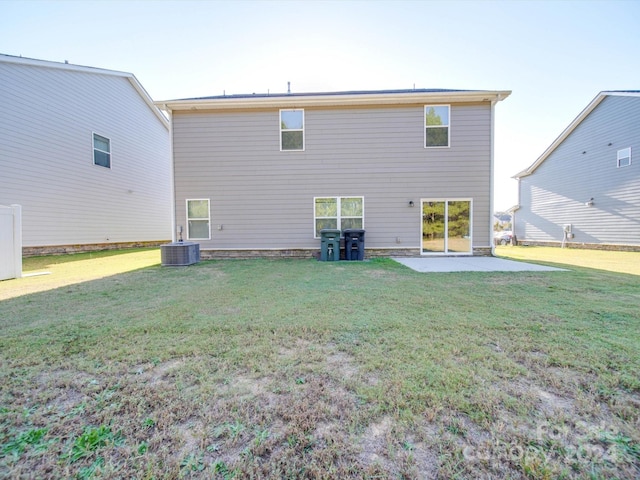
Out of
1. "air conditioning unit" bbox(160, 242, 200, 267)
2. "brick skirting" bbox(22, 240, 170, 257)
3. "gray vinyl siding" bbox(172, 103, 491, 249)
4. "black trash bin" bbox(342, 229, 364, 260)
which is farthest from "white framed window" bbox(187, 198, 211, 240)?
"brick skirting" bbox(22, 240, 170, 257)

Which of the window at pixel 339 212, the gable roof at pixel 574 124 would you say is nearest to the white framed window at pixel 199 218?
the window at pixel 339 212

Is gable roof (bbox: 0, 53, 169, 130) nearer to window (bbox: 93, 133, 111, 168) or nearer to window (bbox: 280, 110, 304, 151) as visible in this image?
window (bbox: 93, 133, 111, 168)

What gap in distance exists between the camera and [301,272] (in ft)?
20.3

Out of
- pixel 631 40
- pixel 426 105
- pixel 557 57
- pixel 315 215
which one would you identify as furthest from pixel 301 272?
pixel 631 40

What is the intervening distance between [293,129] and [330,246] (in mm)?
4079

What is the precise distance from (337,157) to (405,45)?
579cm

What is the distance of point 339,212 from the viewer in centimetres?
Answer: 884

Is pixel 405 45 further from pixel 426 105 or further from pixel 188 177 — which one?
pixel 188 177

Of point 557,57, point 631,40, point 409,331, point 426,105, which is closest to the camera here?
point 409,331

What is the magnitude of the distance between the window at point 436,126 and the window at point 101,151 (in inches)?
504

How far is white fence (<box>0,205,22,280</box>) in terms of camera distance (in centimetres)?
547

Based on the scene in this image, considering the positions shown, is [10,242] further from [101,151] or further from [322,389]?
[322,389]

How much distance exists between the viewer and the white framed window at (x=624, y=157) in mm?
10922

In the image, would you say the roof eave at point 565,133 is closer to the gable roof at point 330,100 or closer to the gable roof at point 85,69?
the gable roof at point 330,100
